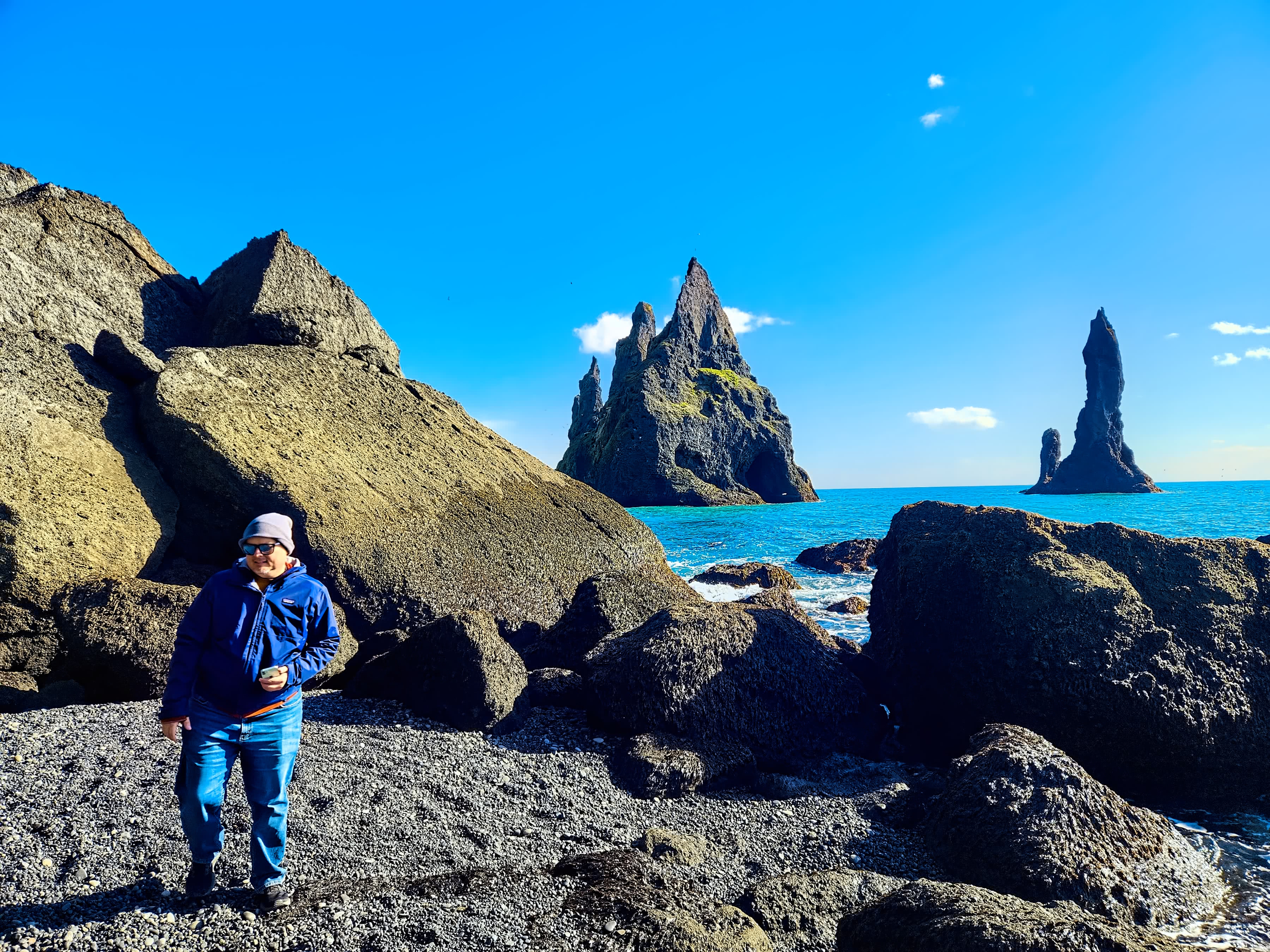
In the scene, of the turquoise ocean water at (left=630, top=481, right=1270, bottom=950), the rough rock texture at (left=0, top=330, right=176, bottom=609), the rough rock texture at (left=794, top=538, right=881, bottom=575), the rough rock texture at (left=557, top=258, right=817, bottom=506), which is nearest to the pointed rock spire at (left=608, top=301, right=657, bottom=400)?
the rough rock texture at (left=557, top=258, right=817, bottom=506)

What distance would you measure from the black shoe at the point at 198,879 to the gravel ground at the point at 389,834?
3.3 inches

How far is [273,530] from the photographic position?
374 cm

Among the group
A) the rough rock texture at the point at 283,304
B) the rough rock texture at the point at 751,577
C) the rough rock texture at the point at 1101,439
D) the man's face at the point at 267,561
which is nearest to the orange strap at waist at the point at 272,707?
the man's face at the point at 267,561

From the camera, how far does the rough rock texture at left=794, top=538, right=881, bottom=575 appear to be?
914 inches

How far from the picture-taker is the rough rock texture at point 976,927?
3.32m

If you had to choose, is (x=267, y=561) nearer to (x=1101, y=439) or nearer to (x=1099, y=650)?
(x=1099, y=650)

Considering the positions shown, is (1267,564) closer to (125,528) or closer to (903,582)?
(903,582)

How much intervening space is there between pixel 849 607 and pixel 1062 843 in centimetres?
1164

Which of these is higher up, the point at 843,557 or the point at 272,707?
the point at 843,557

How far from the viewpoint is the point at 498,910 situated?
3.87 metres

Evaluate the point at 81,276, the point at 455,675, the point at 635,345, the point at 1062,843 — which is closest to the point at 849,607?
the point at 1062,843

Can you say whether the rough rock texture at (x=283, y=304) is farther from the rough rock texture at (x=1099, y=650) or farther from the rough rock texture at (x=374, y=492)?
the rough rock texture at (x=1099, y=650)

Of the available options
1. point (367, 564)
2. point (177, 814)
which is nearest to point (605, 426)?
point (367, 564)

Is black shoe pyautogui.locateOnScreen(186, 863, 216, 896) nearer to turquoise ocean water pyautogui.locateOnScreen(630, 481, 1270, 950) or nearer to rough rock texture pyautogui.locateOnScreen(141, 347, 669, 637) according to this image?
rough rock texture pyautogui.locateOnScreen(141, 347, 669, 637)
